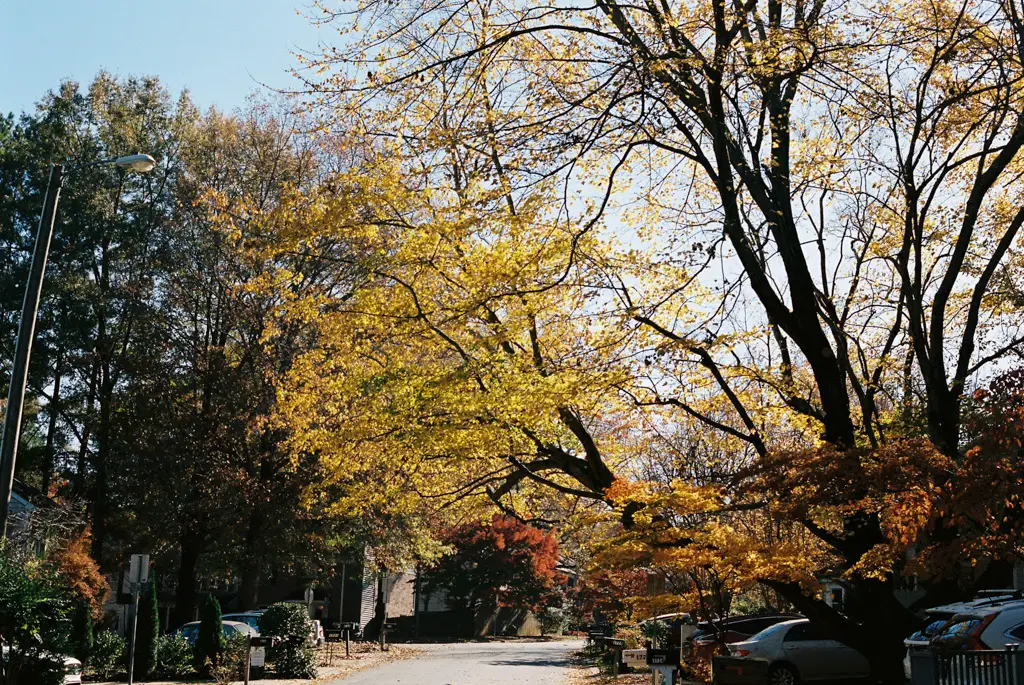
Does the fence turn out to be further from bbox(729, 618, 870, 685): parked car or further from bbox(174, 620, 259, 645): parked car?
bbox(174, 620, 259, 645): parked car

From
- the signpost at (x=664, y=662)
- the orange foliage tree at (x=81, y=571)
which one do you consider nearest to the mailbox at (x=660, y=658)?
the signpost at (x=664, y=662)

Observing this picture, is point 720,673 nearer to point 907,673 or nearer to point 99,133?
point 907,673

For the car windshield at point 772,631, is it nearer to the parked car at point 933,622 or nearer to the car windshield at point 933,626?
the parked car at point 933,622

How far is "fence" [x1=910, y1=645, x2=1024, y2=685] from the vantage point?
44.8 feet

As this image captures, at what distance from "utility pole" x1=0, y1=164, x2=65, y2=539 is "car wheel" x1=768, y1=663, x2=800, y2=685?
1517 centimetres

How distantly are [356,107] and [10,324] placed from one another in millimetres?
35870

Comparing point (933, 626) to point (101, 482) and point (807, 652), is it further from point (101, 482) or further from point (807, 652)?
point (101, 482)

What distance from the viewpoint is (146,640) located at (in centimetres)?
2512

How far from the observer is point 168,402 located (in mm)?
36344

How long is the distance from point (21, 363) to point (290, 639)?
43.9 ft

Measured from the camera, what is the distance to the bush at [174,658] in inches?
1001

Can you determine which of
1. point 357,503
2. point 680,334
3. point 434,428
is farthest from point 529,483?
point 680,334

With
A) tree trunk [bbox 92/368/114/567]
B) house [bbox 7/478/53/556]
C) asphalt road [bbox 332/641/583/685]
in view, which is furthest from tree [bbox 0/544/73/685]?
tree trunk [bbox 92/368/114/567]

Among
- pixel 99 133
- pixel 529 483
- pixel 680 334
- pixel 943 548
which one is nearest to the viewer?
pixel 943 548
